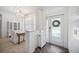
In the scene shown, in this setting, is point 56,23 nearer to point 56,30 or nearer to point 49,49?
point 56,30

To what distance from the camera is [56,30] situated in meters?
1.42

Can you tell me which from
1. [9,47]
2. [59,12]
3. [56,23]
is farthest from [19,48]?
[59,12]

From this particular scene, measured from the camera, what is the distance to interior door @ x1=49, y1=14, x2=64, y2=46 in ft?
4.49

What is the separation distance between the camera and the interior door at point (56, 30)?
1.37m

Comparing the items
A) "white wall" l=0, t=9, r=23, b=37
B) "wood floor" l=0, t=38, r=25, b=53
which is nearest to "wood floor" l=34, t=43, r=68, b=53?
"wood floor" l=0, t=38, r=25, b=53

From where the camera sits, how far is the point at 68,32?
1.33 m

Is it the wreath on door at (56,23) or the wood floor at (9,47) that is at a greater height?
the wreath on door at (56,23)

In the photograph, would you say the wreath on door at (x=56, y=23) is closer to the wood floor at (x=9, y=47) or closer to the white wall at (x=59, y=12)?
the white wall at (x=59, y=12)

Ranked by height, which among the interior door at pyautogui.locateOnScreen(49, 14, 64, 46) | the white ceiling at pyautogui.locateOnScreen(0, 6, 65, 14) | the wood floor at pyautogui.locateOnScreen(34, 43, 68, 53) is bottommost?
the wood floor at pyautogui.locateOnScreen(34, 43, 68, 53)

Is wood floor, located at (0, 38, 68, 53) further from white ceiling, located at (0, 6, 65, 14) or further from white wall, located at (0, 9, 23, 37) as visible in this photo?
white ceiling, located at (0, 6, 65, 14)

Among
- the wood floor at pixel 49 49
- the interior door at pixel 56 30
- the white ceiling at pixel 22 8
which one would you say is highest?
the white ceiling at pixel 22 8

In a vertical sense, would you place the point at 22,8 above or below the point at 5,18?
above

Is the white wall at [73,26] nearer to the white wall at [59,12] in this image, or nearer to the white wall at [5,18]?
the white wall at [59,12]

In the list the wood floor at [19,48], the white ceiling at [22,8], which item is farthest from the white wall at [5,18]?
the wood floor at [19,48]
